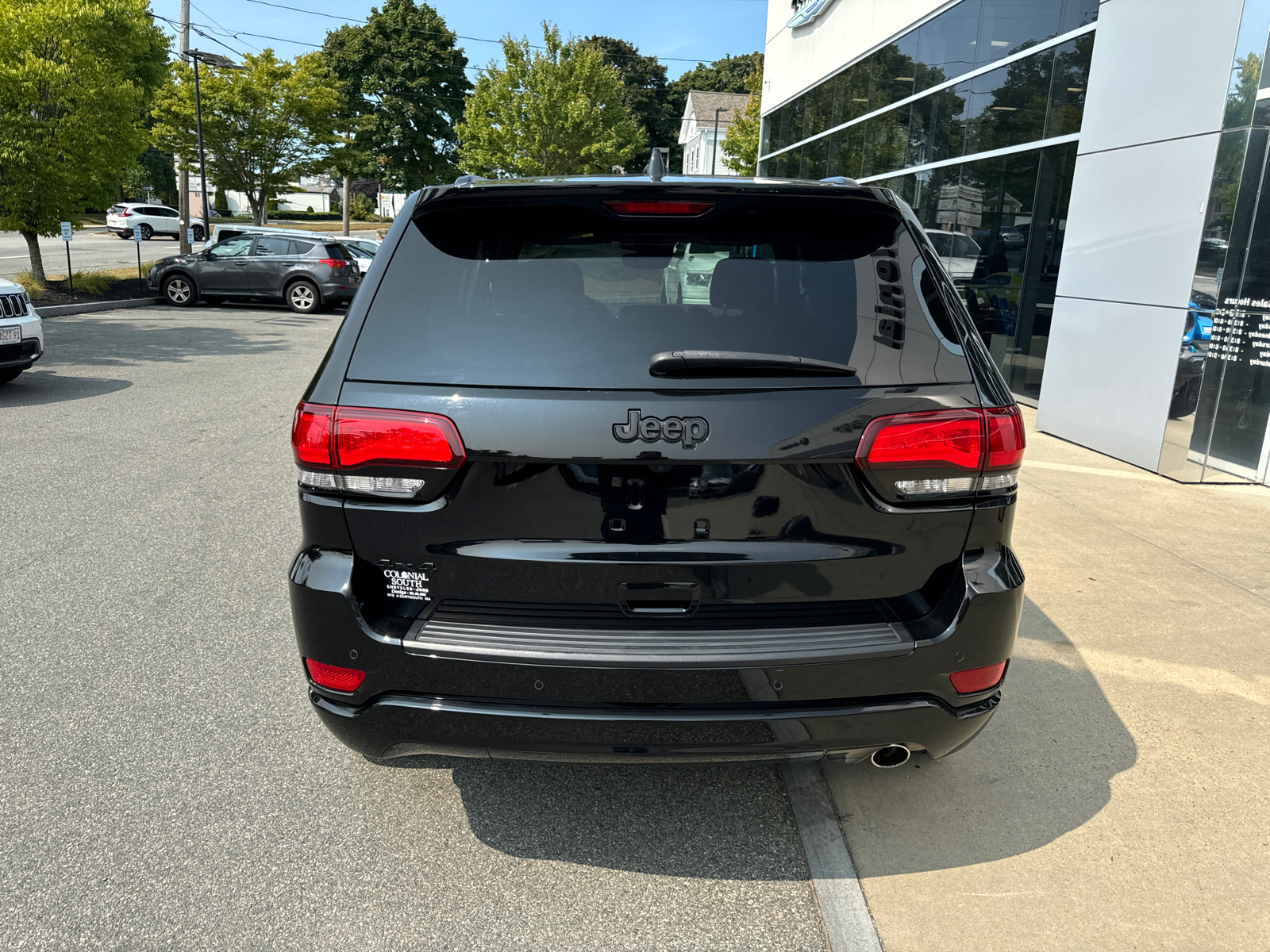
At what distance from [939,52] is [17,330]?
12.3 m

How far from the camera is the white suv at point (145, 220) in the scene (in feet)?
151

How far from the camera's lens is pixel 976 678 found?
244 cm

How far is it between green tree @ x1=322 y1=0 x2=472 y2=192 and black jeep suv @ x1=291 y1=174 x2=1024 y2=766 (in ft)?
207

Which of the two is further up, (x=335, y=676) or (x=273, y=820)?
(x=335, y=676)

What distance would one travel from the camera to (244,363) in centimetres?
1295

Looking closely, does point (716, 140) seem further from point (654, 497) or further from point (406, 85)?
point (654, 497)

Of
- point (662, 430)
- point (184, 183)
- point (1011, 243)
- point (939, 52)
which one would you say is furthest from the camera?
point (184, 183)

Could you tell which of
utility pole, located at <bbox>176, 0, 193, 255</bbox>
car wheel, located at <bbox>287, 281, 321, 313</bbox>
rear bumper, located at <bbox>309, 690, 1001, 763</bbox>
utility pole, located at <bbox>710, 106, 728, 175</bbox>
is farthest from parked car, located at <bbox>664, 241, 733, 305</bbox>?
utility pole, located at <bbox>710, 106, 728, 175</bbox>

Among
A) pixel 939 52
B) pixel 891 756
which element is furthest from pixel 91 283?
pixel 891 756

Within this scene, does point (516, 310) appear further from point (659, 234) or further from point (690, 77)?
point (690, 77)

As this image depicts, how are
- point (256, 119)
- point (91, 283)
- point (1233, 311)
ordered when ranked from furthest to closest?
1. point (256, 119)
2. point (91, 283)
3. point (1233, 311)

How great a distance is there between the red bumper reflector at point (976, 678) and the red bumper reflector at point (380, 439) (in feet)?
4.48

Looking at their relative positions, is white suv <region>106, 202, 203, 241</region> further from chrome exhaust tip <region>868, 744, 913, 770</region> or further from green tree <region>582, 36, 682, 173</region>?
green tree <region>582, 36, 682, 173</region>

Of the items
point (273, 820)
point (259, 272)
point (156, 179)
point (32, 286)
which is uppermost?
point (156, 179)
